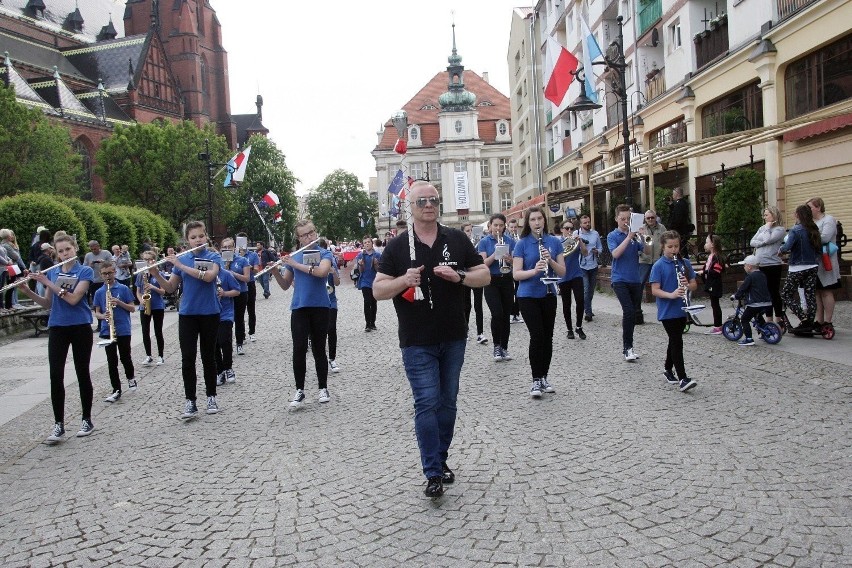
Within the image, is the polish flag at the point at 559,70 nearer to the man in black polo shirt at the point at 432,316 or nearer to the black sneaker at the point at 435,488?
the man in black polo shirt at the point at 432,316

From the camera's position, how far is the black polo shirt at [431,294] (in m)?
5.00

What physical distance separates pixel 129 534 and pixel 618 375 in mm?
5945

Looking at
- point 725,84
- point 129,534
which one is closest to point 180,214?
point 725,84

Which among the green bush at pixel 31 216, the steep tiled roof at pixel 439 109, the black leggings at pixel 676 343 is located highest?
the steep tiled roof at pixel 439 109

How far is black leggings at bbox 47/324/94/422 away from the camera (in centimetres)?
724

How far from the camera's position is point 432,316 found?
501 cm

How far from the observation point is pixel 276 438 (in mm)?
6883

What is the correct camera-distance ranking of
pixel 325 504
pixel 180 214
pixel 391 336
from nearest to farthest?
pixel 325 504 → pixel 391 336 → pixel 180 214

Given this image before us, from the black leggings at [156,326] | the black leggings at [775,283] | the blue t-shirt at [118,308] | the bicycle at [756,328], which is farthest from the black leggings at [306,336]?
the black leggings at [775,283]

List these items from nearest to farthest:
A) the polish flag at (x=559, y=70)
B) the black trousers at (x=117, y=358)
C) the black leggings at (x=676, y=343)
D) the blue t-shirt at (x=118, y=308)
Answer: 1. the black leggings at (x=676, y=343)
2. the black trousers at (x=117, y=358)
3. the blue t-shirt at (x=118, y=308)
4. the polish flag at (x=559, y=70)

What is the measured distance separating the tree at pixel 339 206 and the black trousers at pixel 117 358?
9140 centimetres

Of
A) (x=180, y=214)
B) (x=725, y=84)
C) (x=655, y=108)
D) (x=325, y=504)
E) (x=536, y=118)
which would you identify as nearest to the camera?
(x=325, y=504)

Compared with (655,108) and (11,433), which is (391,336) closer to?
(11,433)

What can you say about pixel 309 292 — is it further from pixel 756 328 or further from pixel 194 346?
pixel 756 328
